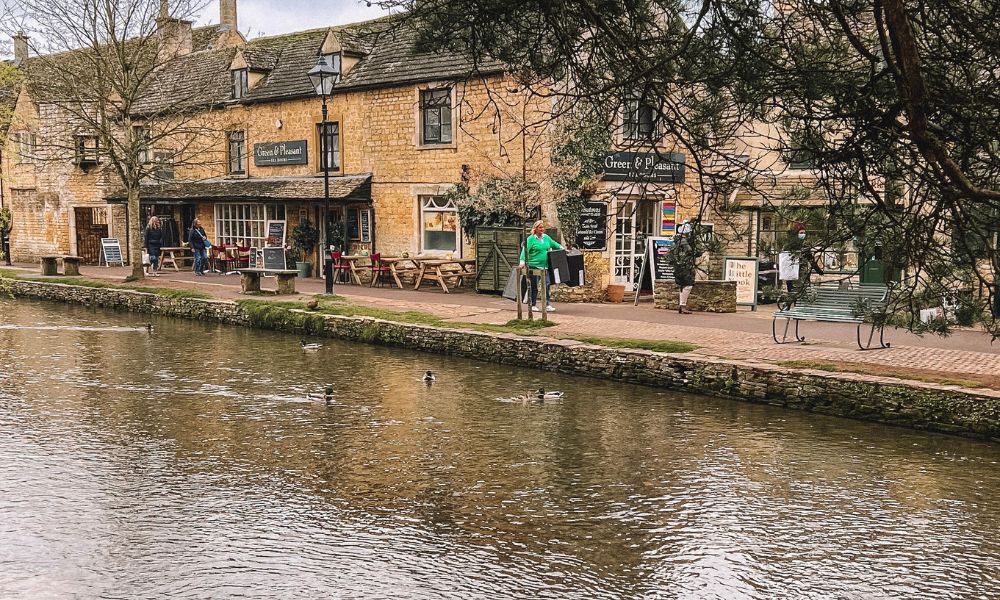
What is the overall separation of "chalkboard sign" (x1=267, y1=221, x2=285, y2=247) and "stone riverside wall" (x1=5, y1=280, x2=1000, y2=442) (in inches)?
399

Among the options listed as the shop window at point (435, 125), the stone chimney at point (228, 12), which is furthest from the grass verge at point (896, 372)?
the stone chimney at point (228, 12)

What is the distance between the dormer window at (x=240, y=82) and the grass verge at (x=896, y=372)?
21696 millimetres

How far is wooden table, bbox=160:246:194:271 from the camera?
29.2 metres

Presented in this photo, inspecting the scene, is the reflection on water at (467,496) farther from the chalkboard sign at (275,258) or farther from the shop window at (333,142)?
the shop window at (333,142)

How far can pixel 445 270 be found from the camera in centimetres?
2262

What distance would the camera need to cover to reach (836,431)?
10031mm

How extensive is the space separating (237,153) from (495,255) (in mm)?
12164

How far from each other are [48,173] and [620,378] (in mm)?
28449

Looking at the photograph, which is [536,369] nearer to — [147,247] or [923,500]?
[923,500]

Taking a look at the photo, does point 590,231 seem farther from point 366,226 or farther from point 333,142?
point 333,142

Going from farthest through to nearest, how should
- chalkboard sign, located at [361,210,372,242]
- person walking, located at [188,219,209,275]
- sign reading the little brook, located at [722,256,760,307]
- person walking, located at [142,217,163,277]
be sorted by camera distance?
person walking, located at [142,217,163,277] → person walking, located at [188,219,209,275] → chalkboard sign, located at [361,210,372,242] → sign reading the little brook, located at [722,256,760,307]

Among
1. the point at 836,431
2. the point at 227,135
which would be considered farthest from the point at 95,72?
the point at 836,431

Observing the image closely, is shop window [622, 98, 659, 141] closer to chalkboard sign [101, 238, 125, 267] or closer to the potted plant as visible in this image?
the potted plant

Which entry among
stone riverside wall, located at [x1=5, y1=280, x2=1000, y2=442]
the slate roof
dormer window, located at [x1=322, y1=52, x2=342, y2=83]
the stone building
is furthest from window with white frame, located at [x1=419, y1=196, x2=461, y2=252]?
stone riverside wall, located at [x1=5, y1=280, x2=1000, y2=442]
